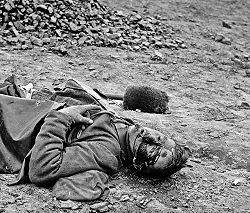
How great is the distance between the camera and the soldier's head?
3900mm

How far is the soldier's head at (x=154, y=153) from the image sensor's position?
3900 millimetres

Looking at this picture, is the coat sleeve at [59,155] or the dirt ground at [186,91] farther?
the dirt ground at [186,91]

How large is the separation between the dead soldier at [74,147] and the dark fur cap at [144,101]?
1636 mm

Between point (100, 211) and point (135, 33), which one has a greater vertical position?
point (100, 211)

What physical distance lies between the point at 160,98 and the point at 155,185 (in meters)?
1.97

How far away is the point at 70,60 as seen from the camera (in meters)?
7.53

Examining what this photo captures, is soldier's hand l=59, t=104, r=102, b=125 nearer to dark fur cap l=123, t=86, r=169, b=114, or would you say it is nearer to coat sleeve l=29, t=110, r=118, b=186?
coat sleeve l=29, t=110, r=118, b=186

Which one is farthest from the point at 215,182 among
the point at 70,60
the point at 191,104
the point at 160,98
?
the point at 70,60

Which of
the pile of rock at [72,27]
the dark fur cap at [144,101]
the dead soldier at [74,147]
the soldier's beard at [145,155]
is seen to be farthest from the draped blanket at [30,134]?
the pile of rock at [72,27]

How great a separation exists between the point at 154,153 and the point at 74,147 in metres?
0.57

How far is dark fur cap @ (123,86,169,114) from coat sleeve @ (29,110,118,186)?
2014 millimetres

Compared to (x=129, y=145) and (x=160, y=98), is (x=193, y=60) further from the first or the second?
(x=129, y=145)

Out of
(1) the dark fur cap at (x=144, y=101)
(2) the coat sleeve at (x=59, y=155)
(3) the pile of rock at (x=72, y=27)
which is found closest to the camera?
(2) the coat sleeve at (x=59, y=155)

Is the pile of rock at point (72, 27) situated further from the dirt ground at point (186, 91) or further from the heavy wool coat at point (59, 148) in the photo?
the heavy wool coat at point (59, 148)
